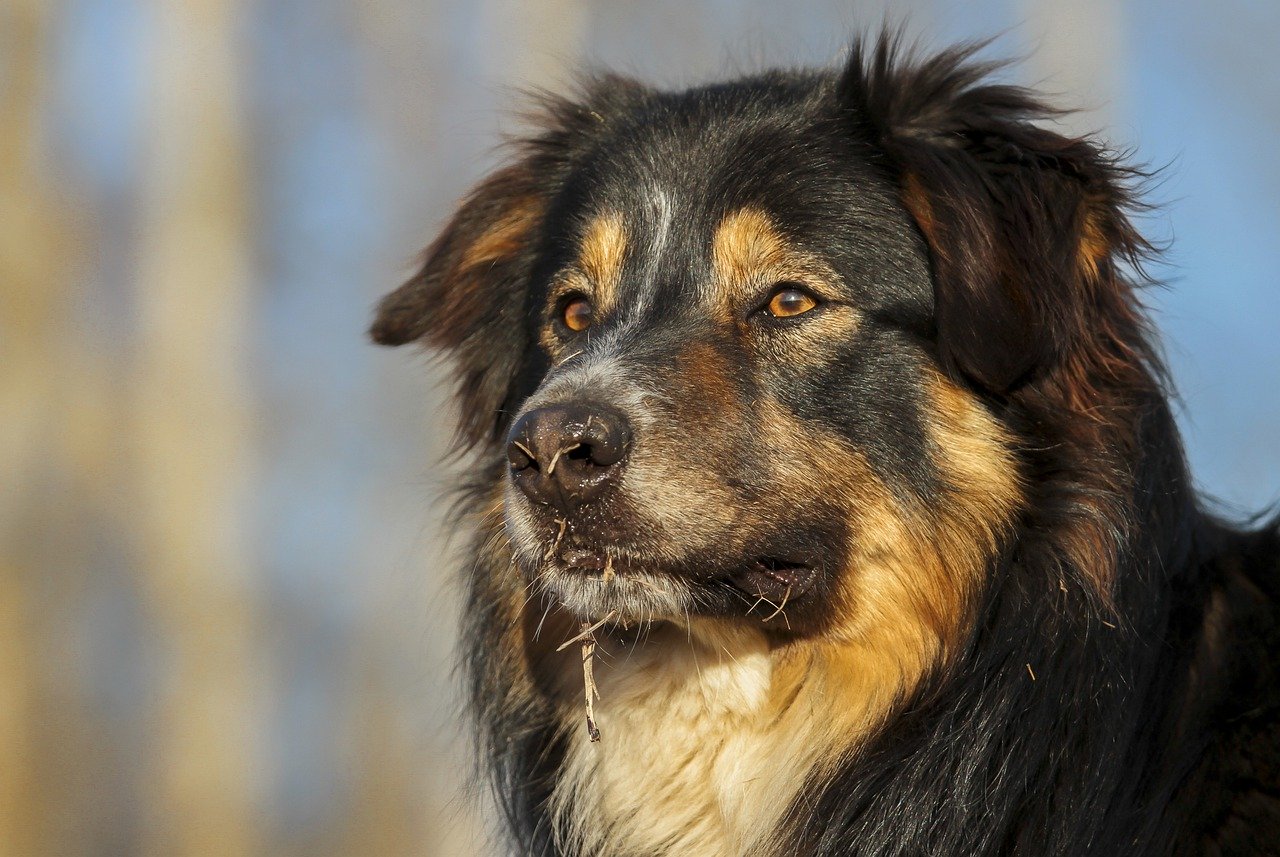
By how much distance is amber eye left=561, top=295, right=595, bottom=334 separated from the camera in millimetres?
3676

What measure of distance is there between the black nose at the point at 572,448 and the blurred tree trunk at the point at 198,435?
8.72 metres

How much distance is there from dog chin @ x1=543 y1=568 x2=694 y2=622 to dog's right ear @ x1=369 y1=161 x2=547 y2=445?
1040 millimetres

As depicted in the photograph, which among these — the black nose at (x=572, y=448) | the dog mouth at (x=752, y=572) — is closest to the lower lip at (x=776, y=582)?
the dog mouth at (x=752, y=572)

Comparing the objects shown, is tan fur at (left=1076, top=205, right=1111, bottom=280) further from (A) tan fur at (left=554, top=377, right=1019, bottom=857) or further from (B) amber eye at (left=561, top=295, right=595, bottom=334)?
(B) amber eye at (left=561, top=295, right=595, bottom=334)

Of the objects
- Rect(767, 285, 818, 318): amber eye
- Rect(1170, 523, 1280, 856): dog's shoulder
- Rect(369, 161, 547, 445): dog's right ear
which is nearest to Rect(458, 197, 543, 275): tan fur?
Rect(369, 161, 547, 445): dog's right ear

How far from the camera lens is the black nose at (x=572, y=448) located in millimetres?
2916

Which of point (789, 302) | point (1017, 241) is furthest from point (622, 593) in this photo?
point (1017, 241)

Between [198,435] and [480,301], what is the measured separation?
7.84m

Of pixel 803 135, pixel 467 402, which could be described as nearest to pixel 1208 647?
pixel 803 135

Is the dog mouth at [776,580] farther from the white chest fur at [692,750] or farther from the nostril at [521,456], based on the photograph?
the nostril at [521,456]

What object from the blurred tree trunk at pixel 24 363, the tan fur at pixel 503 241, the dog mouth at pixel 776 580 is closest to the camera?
the dog mouth at pixel 776 580

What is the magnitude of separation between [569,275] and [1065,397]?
1.40 metres

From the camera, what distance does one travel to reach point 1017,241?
3158mm

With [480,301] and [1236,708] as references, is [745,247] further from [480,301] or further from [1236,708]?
[1236,708]
